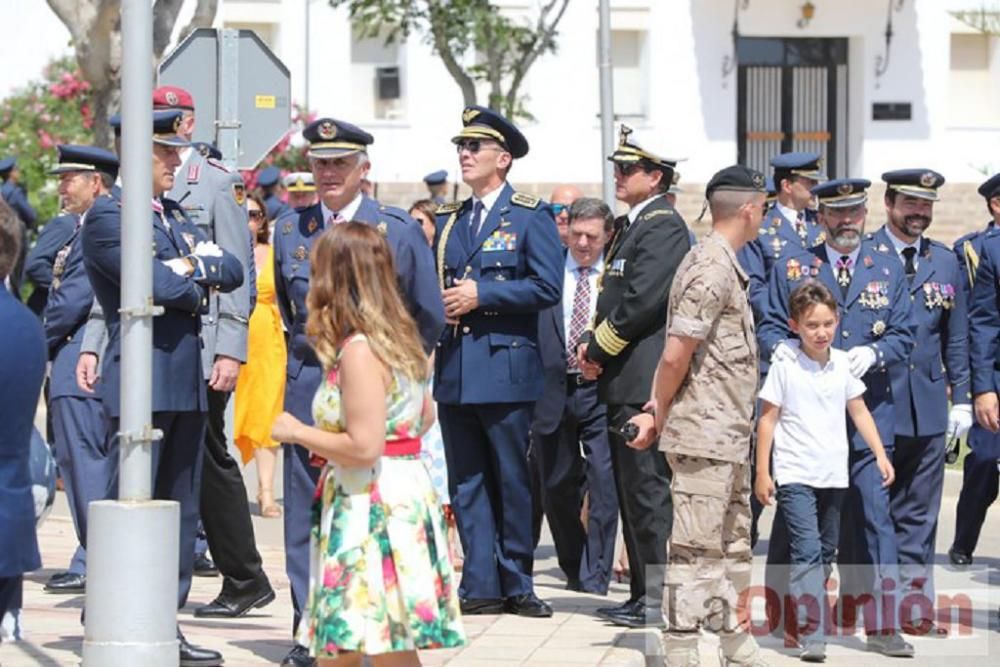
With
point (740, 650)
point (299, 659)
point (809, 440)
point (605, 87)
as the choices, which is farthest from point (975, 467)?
point (605, 87)

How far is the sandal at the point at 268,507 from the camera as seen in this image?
1398 centimetres

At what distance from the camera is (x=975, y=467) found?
12.4 m

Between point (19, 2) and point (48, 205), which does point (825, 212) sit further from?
point (19, 2)

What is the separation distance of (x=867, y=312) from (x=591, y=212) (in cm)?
209

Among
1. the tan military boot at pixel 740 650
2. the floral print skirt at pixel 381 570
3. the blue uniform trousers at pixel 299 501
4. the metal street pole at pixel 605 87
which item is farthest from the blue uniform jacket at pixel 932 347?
the metal street pole at pixel 605 87

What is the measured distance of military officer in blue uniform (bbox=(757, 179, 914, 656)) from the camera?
995cm

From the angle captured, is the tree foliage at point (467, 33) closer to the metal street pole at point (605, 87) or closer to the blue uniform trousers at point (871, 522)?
the metal street pole at point (605, 87)

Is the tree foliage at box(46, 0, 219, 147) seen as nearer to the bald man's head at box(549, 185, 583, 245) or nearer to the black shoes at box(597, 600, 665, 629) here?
the bald man's head at box(549, 185, 583, 245)

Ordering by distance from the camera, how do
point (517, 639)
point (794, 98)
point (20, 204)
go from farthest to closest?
point (794, 98)
point (20, 204)
point (517, 639)

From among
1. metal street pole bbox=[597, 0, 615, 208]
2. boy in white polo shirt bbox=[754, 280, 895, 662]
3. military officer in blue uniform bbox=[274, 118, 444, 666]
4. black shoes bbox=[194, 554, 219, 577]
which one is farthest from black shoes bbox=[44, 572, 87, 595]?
metal street pole bbox=[597, 0, 615, 208]

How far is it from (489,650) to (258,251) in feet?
17.8

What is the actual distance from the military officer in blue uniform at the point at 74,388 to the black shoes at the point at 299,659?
210 cm

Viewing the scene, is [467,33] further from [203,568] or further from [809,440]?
[809,440]

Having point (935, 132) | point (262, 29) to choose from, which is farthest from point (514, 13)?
point (935, 132)
